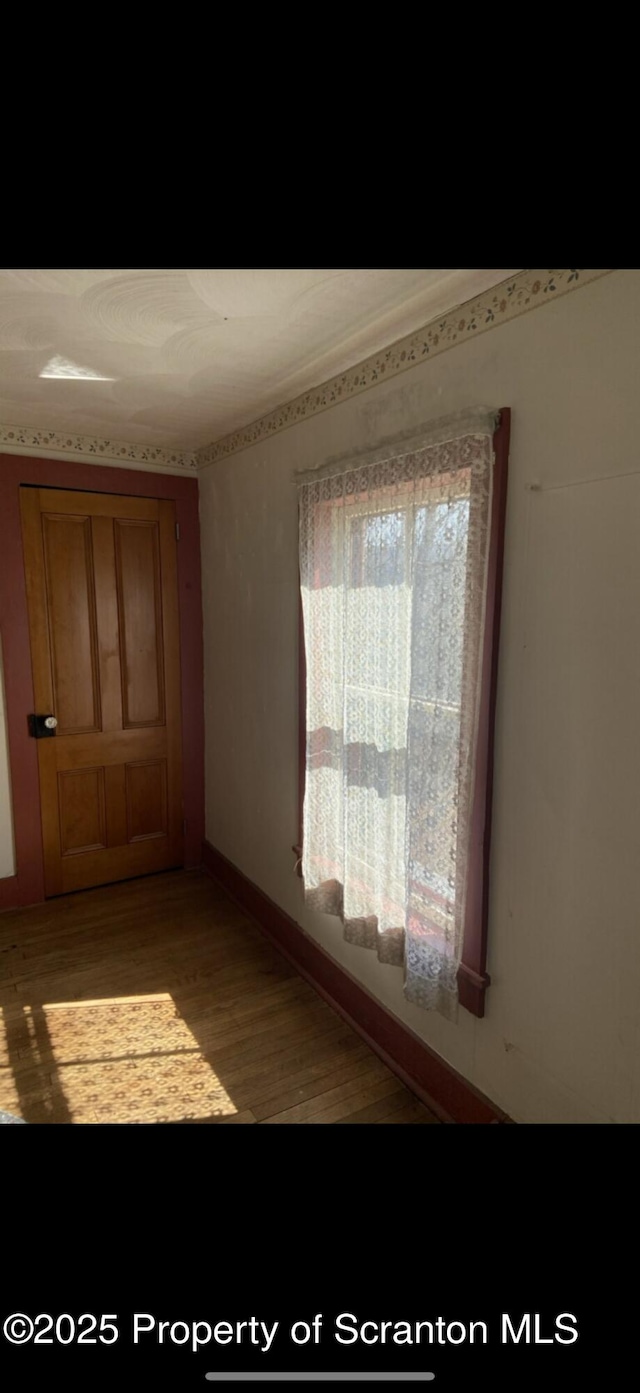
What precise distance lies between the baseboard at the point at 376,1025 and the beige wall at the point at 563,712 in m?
0.06

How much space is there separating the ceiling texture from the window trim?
1.69 ft

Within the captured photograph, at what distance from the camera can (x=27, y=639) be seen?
3.04m

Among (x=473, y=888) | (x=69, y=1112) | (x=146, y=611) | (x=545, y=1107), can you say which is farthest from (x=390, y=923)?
(x=146, y=611)

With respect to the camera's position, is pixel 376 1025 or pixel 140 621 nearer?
pixel 376 1025

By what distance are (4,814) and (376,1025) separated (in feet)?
7.16

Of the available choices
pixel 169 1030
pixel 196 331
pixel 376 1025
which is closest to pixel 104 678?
pixel 169 1030

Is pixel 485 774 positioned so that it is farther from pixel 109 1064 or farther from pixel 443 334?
pixel 109 1064

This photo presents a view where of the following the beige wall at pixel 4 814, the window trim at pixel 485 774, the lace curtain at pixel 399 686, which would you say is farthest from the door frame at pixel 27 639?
the window trim at pixel 485 774

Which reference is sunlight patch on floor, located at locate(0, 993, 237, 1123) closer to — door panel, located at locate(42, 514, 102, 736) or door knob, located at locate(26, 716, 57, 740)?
door knob, located at locate(26, 716, 57, 740)

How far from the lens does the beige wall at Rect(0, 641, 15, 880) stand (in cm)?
306

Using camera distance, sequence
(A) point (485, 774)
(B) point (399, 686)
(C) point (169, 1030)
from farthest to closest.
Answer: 1. (C) point (169, 1030)
2. (B) point (399, 686)
3. (A) point (485, 774)

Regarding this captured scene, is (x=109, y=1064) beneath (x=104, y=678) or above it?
beneath

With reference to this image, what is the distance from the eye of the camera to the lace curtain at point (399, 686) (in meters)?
1.53
